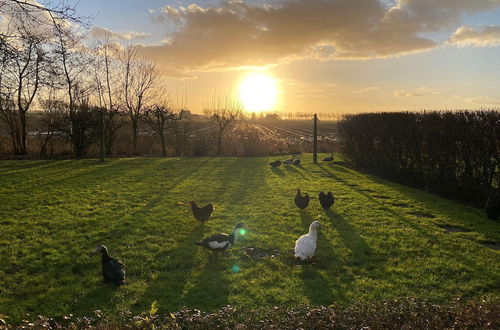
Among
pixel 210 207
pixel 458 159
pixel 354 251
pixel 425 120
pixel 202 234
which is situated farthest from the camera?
pixel 425 120

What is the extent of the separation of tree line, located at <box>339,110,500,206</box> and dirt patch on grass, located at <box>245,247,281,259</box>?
8508 mm

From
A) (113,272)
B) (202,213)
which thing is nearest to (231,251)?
(202,213)

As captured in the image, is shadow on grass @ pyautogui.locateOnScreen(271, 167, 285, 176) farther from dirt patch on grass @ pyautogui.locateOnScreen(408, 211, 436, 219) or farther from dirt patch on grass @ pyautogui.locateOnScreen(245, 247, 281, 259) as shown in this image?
dirt patch on grass @ pyautogui.locateOnScreen(245, 247, 281, 259)

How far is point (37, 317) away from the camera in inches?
197

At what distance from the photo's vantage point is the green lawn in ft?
18.7

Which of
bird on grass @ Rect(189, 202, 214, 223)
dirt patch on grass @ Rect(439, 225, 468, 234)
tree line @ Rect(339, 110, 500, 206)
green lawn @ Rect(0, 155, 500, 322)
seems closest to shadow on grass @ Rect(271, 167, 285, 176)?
green lawn @ Rect(0, 155, 500, 322)

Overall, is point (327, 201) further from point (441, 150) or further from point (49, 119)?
point (49, 119)

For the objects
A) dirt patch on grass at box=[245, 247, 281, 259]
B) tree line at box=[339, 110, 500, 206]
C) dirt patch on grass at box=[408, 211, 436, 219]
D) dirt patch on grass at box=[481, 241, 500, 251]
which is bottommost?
dirt patch on grass at box=[481, 241, 500, 251]

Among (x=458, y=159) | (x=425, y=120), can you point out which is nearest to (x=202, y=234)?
(x=458, y=159)

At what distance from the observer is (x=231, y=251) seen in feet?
24.9

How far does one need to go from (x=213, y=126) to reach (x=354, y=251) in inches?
1079

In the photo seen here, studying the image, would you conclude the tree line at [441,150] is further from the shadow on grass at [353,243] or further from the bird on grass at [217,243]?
the bird on grass at [217,243]

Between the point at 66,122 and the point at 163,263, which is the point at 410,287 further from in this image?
the point at 66,122

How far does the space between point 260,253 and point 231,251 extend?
650 mm
